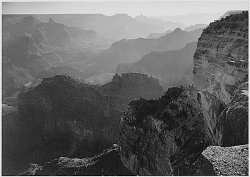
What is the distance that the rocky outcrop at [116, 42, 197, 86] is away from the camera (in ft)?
248

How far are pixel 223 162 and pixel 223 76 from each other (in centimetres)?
1007

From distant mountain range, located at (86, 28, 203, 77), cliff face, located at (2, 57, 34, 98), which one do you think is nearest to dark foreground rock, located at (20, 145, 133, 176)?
cliff face, located at (2, 57, 34, 98)

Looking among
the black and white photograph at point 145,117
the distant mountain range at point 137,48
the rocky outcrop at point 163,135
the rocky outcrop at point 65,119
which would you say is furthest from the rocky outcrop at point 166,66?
the rocky outcrop at point 163,135

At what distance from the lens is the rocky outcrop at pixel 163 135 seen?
766 inches

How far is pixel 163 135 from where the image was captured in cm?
2077

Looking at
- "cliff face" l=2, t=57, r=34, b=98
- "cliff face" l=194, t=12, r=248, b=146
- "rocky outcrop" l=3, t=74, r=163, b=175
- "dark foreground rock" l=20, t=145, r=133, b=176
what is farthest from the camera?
"cliff face" l=2, t=57, r=34, b=98

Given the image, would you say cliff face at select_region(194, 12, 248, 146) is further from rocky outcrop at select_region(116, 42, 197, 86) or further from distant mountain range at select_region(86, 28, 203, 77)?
distant mountain range at select_region(86, 28, 203, 77)

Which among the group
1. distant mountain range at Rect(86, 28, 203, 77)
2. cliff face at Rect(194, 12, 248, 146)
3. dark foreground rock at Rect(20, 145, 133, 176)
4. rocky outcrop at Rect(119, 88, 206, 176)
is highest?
distant mountain range at Rect(86, 28, 203, 77)

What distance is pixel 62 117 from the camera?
144ft

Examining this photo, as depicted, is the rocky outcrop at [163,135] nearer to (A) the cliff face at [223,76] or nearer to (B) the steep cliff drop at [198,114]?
(B) the steep cliff drop at [198,114]

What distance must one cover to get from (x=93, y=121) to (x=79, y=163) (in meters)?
17.1

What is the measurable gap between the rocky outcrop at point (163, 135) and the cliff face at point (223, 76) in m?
1.11

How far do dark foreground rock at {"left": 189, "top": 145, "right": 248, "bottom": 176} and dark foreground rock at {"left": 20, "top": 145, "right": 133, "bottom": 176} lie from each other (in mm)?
11110

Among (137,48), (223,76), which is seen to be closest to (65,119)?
(223,76)
